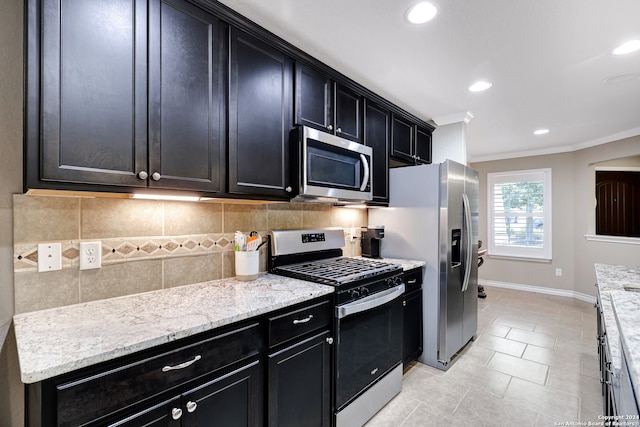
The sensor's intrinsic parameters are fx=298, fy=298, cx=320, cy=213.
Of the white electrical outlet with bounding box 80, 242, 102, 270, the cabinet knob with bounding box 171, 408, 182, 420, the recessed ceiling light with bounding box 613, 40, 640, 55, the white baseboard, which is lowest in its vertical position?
the white baseboard

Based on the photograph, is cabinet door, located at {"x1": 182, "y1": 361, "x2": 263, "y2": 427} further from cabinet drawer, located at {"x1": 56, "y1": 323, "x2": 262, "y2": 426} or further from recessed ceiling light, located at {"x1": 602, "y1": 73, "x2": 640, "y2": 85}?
recessed ceiling light, located at {"x1": 602, "y1": 73, "x2": 640, "y2": 85}

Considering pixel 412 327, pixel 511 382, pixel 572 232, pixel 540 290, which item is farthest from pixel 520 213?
pixel 412 327

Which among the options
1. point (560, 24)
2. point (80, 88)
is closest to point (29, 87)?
point (80, 88)

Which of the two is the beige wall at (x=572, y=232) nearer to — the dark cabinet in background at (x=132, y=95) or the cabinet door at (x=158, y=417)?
the dark cabinet in background at (x=132, y=95)

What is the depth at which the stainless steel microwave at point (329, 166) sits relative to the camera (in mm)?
1875

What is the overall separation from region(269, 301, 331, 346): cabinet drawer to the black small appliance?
125 centimetres

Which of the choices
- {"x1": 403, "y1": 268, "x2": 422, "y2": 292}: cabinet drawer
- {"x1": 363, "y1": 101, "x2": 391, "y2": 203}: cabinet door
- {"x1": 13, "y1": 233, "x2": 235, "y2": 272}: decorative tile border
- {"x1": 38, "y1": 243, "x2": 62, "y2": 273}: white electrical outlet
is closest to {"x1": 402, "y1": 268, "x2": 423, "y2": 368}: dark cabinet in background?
{"x1": 403, "y1": 268, "x2": 422, "y2": 292}: cabinet drawer

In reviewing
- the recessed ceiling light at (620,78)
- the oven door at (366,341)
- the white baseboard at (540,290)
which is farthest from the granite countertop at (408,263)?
the white baseboard at (540,290)

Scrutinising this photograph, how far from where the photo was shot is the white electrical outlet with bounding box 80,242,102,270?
1344mm

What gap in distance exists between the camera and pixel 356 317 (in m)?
1.83

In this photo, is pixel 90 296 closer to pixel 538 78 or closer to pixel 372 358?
pixel 372 358

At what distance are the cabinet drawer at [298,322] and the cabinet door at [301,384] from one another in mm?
56

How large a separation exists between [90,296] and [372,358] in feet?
5.35

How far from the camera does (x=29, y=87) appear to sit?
101 cm
